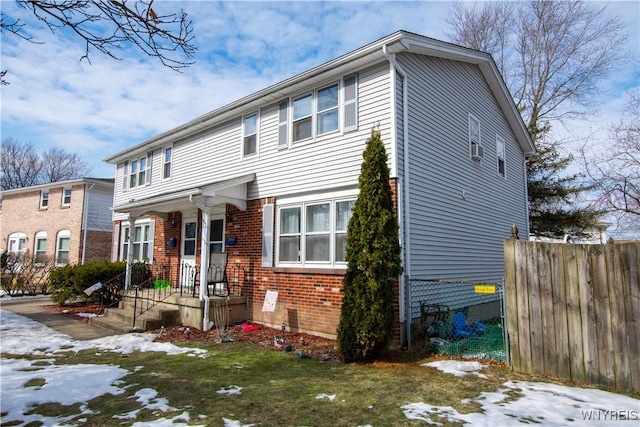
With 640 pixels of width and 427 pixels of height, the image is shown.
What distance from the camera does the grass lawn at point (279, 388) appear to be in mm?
4414

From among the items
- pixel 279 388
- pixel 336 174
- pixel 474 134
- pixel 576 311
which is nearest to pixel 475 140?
pixel 474 134

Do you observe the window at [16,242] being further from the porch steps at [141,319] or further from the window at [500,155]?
the window at [500,155]

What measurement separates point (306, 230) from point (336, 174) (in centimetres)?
146

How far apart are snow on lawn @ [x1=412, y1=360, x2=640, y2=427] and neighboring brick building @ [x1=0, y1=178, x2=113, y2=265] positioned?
22145mm

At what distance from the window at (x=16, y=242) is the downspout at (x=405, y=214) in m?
25.6

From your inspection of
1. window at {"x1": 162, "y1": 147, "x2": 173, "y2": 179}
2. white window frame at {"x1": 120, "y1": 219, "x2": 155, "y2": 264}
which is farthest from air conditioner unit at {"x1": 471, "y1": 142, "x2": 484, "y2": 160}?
white window frame at {"x1": 120, "y1": 219, "x2": 155, "y2": 264}

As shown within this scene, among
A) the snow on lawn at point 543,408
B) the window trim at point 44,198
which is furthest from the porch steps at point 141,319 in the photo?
the window trim at point 44,198

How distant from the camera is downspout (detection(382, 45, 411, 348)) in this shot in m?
7.66

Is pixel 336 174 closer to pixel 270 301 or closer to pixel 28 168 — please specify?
pixel 270 301

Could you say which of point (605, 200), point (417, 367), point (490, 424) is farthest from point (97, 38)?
point (605, 200)

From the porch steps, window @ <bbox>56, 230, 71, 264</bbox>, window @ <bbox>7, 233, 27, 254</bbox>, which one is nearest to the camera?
the porch steps

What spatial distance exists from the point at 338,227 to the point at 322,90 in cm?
328

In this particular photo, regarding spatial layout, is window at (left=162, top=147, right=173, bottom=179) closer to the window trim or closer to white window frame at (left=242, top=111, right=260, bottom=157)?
white window frame at (left=242, top=111, right=260, bottom=157)

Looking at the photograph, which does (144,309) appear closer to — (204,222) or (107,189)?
(204,222)
